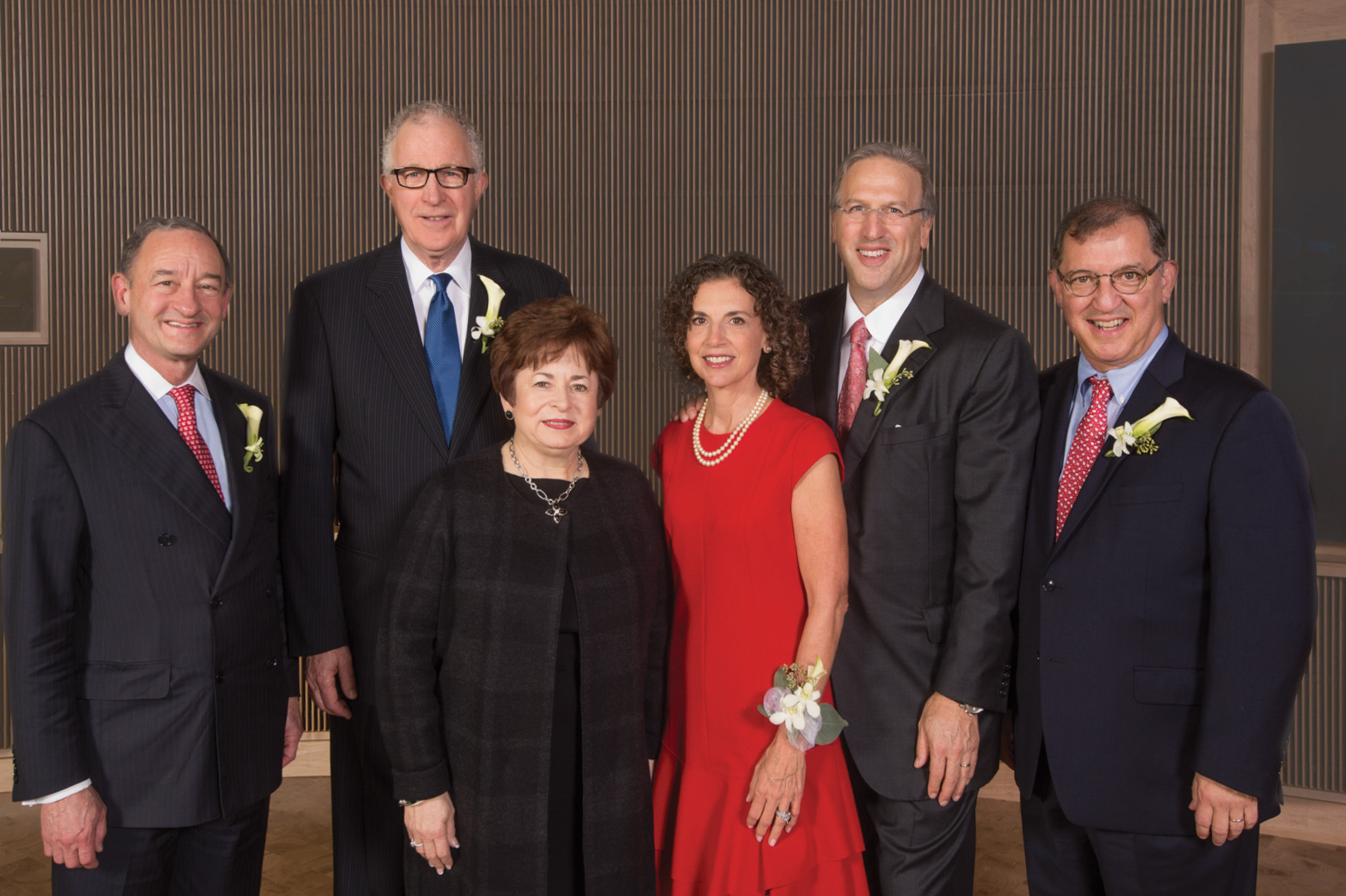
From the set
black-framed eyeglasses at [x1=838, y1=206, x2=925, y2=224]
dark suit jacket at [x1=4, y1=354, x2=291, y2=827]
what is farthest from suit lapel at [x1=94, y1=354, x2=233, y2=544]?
black-framed eyeglasses at [x1=838, y1=206, x2=925, y2=224]

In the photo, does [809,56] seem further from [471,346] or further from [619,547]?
[619,547]

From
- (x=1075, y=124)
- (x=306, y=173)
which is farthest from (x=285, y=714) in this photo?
(x=1075, y=124)

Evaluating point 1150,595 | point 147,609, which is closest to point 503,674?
point 147,609

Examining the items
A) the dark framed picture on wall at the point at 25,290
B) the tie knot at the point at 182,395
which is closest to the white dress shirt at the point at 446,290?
the tie knot at the point at 182,395

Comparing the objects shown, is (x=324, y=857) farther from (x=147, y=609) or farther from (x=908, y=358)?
(x=908, y=358)

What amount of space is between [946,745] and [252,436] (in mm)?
1867

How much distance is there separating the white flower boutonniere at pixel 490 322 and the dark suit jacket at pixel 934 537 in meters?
0.98

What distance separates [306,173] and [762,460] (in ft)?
13.0

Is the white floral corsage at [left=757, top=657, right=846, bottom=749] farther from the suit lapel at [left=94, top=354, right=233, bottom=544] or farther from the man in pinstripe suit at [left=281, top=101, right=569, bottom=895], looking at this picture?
the suit lapel at [left=94, top=354, right=233, bottom=544]

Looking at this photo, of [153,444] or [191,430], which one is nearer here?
[153,444]

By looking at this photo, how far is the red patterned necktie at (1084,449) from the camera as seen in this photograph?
2332 millimetres

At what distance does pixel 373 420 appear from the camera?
2527 mm

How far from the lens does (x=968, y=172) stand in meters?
5.10

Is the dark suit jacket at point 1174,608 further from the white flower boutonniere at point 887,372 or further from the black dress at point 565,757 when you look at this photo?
the black dress at point 565,757
